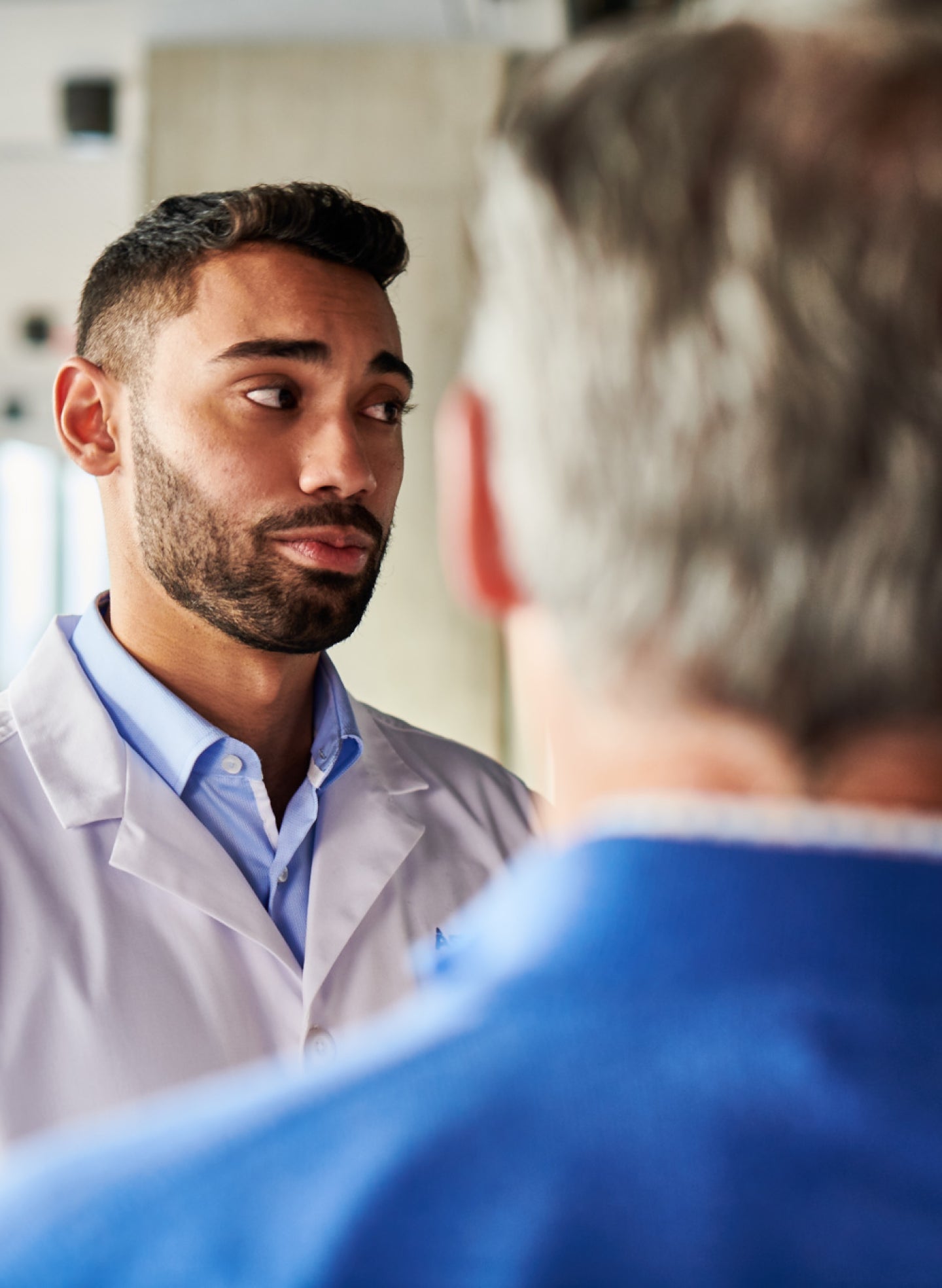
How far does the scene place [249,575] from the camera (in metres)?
1.44

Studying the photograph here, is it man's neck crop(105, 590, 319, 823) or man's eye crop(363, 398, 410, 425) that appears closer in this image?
man's neck crop(105, 590, 319, 823)

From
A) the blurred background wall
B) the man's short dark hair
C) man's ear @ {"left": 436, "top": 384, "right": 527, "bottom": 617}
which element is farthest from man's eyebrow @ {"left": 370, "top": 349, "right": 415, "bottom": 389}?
the blurred background wall

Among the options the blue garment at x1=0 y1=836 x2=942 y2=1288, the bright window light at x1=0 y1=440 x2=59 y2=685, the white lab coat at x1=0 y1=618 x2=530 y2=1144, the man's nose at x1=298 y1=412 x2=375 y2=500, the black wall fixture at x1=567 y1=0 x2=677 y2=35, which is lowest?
the bright window light at x1=0 y1=440 x2=59 y2=685

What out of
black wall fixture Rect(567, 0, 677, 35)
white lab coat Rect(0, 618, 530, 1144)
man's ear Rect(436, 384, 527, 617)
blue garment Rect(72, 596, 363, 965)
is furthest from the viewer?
black wall fixture Rect(567, 0, 677, 35)

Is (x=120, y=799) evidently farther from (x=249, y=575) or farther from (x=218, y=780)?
(x=249, y=575)

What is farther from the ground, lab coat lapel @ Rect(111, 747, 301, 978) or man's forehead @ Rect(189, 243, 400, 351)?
man's forehead @ Rect(189, 243, 400, 351)

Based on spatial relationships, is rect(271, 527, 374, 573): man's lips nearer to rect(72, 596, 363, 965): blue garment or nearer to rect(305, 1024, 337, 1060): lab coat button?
rect(72, 596, 363, 965): blue garment

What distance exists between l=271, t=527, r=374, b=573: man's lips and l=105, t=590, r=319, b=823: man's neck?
115 mm

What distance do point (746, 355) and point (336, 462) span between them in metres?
1.11

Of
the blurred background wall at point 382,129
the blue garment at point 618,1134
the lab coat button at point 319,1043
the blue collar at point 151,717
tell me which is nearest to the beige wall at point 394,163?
the blurred background wall at point 382,129

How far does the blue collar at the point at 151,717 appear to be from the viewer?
1344 millimetres

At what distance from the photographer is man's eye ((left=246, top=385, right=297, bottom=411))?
58.4 inches

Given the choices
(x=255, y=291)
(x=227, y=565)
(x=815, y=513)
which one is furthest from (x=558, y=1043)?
(x=255, y=291)

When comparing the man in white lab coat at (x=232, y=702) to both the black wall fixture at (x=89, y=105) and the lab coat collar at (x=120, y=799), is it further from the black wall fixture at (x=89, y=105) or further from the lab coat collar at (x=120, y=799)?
the black wall fixture at (x=89, y=105)
